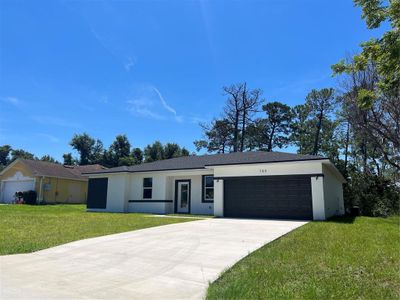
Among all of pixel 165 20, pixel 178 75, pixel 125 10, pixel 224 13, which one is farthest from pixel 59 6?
pixel 178 75

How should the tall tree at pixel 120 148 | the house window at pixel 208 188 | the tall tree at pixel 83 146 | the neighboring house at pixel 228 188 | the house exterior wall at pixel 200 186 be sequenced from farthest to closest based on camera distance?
the tall tree at pixel 83 146 < the tall tree at pixel 120 148 < the house window at pixel 208 188 < the neighboring house at pixel 228 188 < the house exterior wall at pixel 200 186

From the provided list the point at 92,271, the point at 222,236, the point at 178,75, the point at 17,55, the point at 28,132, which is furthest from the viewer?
the point at 28,132

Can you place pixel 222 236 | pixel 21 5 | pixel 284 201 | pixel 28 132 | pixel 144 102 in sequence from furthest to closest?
pixel 28 132, pixel 144 102, pixel 284 201, pixel 21 5, pixel 222 236

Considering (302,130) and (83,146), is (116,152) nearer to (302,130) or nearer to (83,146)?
(83,146)

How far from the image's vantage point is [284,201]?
16.4 meters

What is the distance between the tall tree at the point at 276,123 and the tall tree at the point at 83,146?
37767 millimetres

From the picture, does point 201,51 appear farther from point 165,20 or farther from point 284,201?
point 284,201

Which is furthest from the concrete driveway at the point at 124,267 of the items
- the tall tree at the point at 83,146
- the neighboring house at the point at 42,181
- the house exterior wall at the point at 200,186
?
the tall tree at the point at 83,146

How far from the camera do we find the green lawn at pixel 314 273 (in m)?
4.25

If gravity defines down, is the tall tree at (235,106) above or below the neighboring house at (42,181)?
above

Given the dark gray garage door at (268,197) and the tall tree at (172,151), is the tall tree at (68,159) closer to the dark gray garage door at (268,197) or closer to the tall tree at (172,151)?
the tall tree at (172,151)

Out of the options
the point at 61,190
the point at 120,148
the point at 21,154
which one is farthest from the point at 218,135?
the point at 21,154

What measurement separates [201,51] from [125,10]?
5622 mm

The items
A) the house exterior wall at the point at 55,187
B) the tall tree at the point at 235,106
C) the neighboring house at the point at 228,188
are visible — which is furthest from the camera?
the tall tree at the point at 235,106
